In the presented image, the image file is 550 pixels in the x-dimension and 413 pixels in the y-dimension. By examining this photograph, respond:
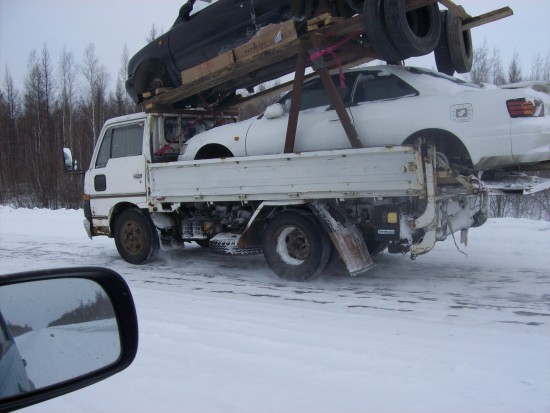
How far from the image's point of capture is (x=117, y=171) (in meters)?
8.26

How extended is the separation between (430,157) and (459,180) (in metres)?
0.40

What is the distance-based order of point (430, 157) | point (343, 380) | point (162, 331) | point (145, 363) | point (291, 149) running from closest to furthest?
point (343, 380)
point (145, 363)
point (162, 331)
point (430, 157)
point (291, 149)

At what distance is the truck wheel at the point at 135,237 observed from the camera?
26.2 ft

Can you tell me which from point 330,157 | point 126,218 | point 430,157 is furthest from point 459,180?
point 126,218

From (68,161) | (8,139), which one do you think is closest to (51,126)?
(8,139)

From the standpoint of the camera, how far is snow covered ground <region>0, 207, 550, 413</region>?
3059mm

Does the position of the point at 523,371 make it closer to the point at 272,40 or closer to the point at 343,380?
the point at 343,380

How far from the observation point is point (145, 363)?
366cm

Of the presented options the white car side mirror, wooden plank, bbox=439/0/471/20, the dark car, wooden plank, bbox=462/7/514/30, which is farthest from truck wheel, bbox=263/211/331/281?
wooden plank, bbox=462/7/514/30

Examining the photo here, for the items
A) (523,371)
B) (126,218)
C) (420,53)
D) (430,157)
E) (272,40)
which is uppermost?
(272,40)

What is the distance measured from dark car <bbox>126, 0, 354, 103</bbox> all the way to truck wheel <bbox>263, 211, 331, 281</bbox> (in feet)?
8.02

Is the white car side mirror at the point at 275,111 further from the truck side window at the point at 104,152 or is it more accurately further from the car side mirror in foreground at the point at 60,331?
the car side mirror in foreground at the point at 60,331

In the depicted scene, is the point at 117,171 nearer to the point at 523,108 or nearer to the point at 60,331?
the point at 523,108

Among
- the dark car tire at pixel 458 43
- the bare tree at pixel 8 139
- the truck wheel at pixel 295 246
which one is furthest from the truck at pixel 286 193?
the bare tree at pixel 8 139
